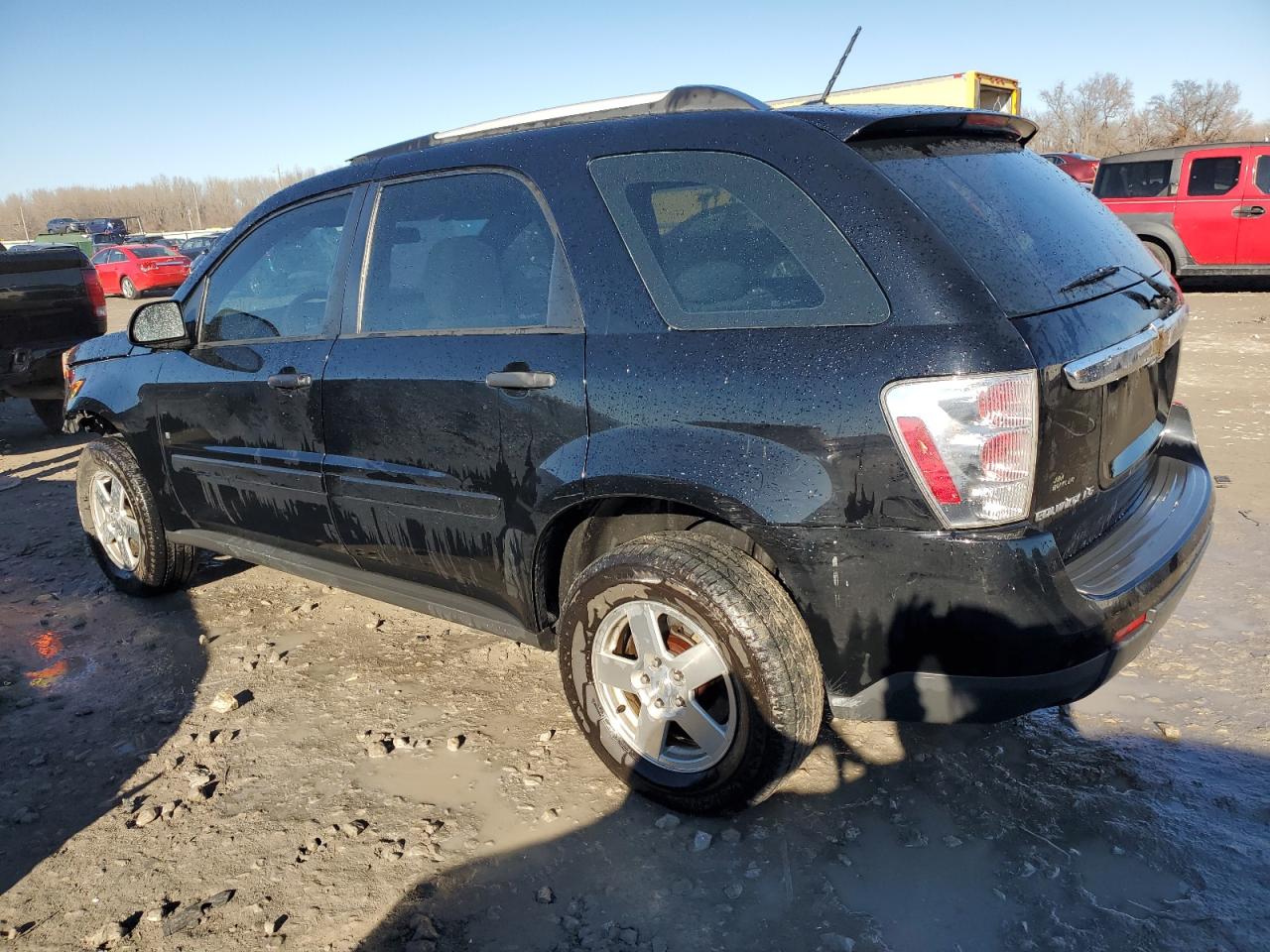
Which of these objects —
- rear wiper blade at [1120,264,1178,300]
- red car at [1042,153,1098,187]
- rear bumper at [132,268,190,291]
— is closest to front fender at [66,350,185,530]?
rear wiper blade at [1120,264,1178,300]

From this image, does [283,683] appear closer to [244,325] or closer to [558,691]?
[558,691]

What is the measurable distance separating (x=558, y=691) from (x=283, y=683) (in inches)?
43.1

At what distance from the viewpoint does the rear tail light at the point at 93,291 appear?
8359 millimetres

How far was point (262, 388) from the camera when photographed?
3436mm

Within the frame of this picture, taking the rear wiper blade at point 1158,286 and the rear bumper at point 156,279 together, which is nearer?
the rear wiper blade at point 1158,286

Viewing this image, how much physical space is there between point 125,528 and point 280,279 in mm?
1736

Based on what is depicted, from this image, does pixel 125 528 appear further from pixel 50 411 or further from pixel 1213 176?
pixel 1213 176

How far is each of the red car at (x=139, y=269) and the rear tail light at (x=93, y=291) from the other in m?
17.8

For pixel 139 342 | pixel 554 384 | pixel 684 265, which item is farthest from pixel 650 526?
pixel 139 342

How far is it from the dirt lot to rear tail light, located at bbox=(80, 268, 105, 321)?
5.56 metres

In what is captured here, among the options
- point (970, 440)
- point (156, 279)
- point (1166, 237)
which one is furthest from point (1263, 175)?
point (156, 279)

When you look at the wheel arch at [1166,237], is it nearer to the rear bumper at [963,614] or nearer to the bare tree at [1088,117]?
Result: the rear bumper at [963,614]

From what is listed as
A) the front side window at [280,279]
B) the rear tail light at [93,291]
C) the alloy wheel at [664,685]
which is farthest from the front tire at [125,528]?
the rear tail light at [93,291]

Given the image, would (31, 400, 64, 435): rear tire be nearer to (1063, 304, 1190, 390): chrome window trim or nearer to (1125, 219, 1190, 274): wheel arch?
(1063, 304, 1190, 390): chrome window trim
